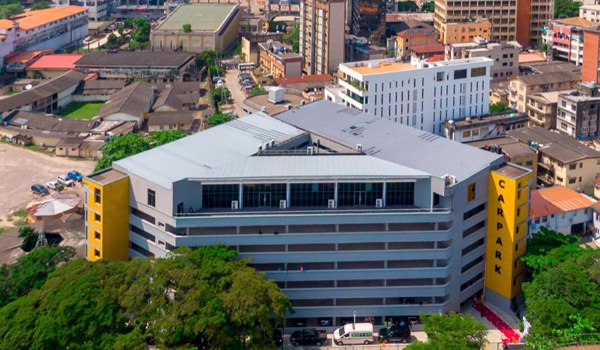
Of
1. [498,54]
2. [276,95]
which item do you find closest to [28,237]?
[276,95]

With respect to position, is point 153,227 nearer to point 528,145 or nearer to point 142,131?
point 528,145

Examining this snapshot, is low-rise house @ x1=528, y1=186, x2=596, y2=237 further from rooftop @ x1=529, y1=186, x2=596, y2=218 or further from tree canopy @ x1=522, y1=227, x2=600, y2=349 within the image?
tree canopy @ x1=522, y1=227, x2=600, y2=349

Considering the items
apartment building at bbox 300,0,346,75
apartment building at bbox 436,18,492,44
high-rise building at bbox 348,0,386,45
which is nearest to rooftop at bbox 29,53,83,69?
apartment building at bbox 300,0,346,75

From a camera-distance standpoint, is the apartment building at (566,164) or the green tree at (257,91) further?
the green tree at (257,91)

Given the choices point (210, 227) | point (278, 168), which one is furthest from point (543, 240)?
point (210, 227)

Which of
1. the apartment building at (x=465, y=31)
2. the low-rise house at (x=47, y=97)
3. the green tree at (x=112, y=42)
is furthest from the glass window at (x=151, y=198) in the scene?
the green tree at (x=112, y=42)

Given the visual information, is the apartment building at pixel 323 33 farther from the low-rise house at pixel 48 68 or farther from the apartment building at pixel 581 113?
the low-rise house at pixel 48 68
